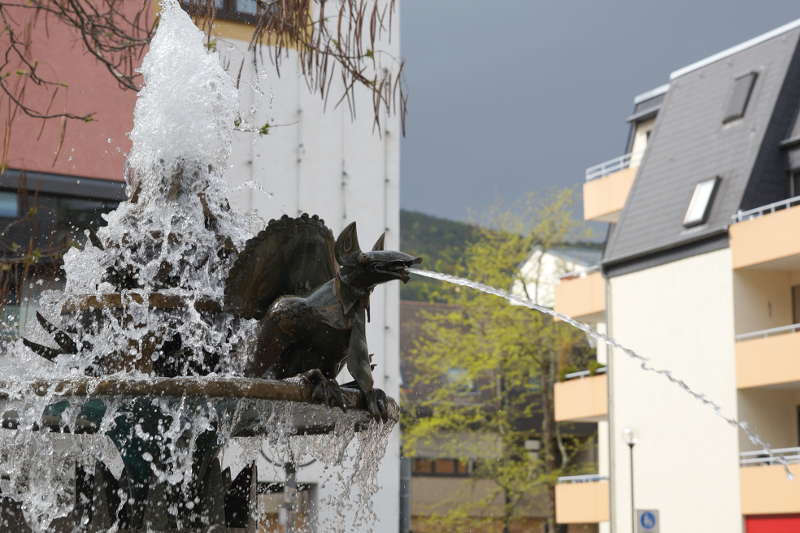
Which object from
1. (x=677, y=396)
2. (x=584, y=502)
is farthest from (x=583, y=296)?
(x=677, y=396)

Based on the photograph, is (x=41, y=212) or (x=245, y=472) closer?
(x=245, y=472)

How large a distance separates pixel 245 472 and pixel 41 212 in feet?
48.2

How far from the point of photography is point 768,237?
29.6m

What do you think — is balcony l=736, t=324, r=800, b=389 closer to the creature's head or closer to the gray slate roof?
the gray slate roof

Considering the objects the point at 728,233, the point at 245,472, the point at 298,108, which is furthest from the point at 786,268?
the point at 245,472

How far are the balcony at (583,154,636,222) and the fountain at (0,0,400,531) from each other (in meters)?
30.8

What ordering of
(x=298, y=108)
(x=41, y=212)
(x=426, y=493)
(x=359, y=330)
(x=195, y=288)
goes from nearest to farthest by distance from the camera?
1. (x=359, y=330)
2. (x=195, y=288)
3. (x=41, y=212)
4. (x=298, y=108)
5. (x=426, y=493)

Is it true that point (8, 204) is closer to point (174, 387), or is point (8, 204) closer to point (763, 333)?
point (174, 387)

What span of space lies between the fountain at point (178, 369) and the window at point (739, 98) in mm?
27728

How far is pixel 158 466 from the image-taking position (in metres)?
5.82

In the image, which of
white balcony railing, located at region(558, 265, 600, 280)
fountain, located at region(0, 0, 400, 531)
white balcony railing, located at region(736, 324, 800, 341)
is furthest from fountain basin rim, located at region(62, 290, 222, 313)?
white balcony railing, located at region(558, 265, 600, 280)

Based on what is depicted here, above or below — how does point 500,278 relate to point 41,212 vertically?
above

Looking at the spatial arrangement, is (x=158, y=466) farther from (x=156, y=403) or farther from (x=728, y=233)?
(x=728, y=233)

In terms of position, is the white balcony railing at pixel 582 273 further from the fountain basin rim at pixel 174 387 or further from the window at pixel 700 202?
the fountain basin rim at pixel 174 387
